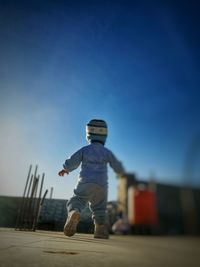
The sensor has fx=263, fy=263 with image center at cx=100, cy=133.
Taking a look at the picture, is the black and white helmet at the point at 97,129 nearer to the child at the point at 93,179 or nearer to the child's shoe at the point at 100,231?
the child at the point at 93,179

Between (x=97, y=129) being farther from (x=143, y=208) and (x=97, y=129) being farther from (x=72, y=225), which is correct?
(x=143, y=208)

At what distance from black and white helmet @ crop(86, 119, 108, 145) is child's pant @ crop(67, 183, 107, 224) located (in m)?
0.31

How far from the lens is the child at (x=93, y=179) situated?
1.47m

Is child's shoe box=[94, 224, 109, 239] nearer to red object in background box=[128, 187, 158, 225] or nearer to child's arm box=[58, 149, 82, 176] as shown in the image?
child's arm box=[58, 149, 82, 176]

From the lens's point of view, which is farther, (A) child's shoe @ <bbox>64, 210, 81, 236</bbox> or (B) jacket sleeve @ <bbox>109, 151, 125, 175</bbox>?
(A) child's shoe @ <bbox>64, 210, 81, 236</bbox>

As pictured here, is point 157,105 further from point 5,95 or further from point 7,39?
point 7,39

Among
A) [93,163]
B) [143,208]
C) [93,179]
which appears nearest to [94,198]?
[93,179]

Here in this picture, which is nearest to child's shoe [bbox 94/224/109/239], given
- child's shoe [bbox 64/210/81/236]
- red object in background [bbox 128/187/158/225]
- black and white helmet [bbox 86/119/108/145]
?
child's shoe [bbox 64/210/81/236]

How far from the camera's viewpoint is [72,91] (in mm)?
1410

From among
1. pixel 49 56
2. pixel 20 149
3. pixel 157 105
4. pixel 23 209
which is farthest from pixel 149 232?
pixel 23 209

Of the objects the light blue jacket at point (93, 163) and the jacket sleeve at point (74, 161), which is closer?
the jacket sleeve at point (74, 161)

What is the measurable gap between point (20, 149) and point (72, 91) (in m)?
0.41

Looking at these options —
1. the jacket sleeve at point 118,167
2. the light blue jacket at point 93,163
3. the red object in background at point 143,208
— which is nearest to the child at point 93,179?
the light blue jacket at point 93,163

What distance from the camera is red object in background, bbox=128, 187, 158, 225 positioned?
24.1 inches
